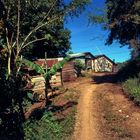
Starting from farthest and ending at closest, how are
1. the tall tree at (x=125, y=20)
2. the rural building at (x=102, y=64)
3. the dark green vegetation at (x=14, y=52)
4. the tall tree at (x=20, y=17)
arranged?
the rural building at (x=102, y=64) < the tall tree at (x=125, y=20) < the tall tree at (x=20, y=17) < the dark green vegetation at (x=14, y=52)

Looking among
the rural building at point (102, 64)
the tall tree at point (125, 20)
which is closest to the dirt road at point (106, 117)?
the tall tree at point (125, 20)

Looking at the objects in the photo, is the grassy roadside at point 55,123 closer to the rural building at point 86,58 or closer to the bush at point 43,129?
the bush at point 43,129

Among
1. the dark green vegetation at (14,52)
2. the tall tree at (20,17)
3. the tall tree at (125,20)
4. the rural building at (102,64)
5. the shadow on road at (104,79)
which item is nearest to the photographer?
the dark green vegetation at (14,52)

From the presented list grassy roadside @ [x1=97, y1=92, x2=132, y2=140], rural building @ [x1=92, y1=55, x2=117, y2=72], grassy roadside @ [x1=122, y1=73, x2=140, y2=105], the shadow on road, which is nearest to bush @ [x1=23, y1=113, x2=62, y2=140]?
grassy roadside @ [x1=97, y1=92, x2=132, y2=140]

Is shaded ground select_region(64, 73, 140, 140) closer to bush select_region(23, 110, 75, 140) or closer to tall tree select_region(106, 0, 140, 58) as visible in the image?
bush select_region(23, 110, 75, 140)

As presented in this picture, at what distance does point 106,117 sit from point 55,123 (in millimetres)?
3139

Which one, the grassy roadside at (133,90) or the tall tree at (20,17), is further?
the grassy roadside at (133,90)

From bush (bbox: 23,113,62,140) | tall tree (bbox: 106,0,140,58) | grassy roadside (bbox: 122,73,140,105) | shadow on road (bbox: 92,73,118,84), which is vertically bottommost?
bush (bbox: 23,113,62,140)

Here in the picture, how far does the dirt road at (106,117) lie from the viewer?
1848cm

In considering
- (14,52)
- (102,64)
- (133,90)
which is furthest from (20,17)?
(102,64)

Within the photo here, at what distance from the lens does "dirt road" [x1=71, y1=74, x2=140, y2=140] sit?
1848 centimetres

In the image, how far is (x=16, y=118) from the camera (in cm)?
1916

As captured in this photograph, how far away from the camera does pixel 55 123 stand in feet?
69.3

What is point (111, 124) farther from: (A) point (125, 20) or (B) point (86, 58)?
(B) point (86, 58)
